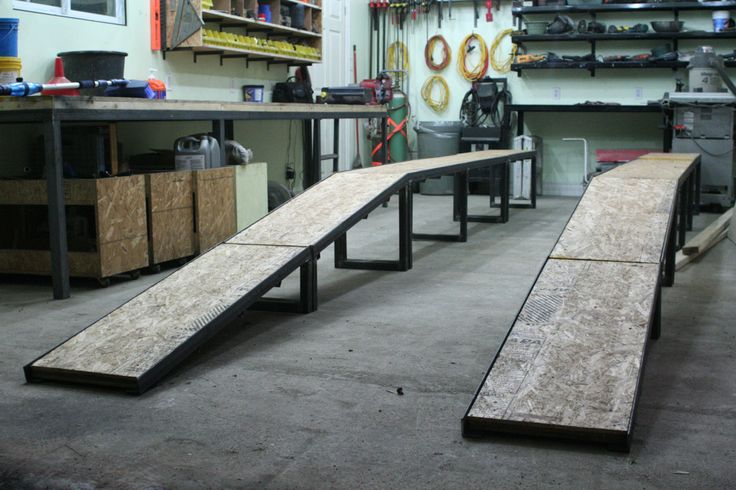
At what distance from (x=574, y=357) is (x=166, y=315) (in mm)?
1536

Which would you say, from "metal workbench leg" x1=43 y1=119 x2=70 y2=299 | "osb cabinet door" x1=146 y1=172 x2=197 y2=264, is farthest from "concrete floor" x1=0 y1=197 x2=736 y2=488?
"osb cabinet door" x1=146 y1=172 x2=197 y2=264

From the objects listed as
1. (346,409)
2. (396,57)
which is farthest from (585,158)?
(346,409)

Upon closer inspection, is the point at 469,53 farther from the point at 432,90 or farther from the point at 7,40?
the point at 7,40

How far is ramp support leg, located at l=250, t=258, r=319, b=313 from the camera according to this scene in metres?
4.07

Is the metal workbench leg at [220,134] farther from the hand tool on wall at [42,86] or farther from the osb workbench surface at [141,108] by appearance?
the hand tool on wall at [42,86]

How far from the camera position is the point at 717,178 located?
801 centimetres

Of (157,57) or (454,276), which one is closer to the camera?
(454,276)

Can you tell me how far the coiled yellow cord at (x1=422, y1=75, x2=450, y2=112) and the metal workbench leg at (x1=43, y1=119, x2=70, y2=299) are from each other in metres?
6.97

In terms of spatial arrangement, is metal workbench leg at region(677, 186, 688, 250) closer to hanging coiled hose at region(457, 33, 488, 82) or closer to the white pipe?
the white pipe

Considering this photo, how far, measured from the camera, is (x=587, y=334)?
2.92 meters

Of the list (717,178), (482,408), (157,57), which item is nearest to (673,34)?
(717,178)

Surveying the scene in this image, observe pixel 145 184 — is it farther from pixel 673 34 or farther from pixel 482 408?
pixel 673 34

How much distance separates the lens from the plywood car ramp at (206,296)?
301 centimetres

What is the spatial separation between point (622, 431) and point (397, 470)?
24.5 inches
